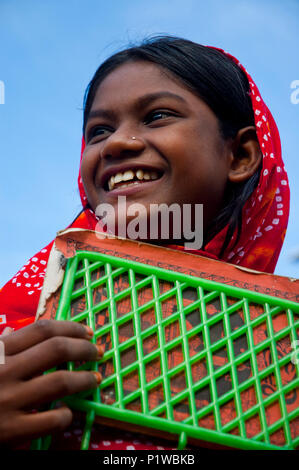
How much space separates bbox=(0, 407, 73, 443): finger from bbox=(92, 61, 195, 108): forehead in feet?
3.32

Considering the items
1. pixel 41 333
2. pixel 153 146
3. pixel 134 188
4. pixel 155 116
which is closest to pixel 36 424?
pixel 41 333

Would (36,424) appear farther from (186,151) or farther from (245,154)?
(245,154)

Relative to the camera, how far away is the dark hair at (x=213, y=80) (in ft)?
5.06

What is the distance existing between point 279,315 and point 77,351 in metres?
0.45

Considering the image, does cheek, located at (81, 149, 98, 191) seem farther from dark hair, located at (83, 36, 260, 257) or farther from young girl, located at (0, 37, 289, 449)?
dark hair, located at (83, 36, 260, 257)

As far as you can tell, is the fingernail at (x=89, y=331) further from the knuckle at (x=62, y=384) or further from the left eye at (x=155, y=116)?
the left eye at (x=155, y=116)

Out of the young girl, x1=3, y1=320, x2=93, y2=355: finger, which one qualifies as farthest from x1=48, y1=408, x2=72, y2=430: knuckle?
the young girl

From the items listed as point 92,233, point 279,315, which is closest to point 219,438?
point 279,315

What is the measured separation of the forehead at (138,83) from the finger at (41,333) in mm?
856

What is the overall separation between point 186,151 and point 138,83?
0.98ft

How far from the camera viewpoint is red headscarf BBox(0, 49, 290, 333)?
5.03 feet

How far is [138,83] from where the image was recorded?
1494 millimetres

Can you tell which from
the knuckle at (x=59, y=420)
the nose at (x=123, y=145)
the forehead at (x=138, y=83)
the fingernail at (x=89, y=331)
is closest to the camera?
the knuckle at (x=59, y=420)

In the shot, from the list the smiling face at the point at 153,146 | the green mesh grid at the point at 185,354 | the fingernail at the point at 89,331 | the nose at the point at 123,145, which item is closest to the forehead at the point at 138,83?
the smiling face at the point at 153,146
